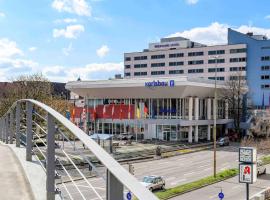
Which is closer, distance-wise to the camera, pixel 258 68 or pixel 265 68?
pixel 265 68

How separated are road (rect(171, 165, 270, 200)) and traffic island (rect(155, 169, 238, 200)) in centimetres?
43

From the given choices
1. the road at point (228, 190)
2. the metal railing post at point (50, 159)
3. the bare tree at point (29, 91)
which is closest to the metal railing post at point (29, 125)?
the metal railing post at point (50, 159)

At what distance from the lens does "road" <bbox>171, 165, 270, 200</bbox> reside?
100 ft

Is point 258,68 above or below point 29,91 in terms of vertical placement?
above

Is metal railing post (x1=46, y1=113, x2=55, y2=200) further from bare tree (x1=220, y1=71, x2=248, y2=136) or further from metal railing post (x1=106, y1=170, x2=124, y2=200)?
bare tree (x1=220, y1=71, x2=248, y2=136)

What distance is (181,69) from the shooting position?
10712 cm

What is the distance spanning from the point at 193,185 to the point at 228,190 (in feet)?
8.92

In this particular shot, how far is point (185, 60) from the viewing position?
106 m

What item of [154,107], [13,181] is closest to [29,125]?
[13,181]

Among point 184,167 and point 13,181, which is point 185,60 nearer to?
point 184,167

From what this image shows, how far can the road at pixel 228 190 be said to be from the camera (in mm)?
30484

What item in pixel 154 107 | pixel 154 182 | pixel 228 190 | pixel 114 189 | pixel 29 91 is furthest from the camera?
pixel 154 107

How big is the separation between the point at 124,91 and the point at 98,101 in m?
8.45

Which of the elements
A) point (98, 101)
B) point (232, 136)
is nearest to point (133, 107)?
point (98, 101)
